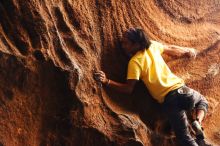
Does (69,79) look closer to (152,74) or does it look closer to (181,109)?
(152,74)

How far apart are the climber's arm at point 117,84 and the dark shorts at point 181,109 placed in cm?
27

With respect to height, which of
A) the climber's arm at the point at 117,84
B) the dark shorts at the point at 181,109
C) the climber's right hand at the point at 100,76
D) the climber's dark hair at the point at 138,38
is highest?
the climber's dark hair at the point at 138,38

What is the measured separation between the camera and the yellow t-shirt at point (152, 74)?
9.70 ft

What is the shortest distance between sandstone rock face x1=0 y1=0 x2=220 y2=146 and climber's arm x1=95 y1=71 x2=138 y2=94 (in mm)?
52

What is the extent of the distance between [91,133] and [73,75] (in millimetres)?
393

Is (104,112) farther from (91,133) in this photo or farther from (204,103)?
(204,103)

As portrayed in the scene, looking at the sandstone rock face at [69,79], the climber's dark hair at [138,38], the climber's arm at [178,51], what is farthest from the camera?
the climber's arm at [178,51]

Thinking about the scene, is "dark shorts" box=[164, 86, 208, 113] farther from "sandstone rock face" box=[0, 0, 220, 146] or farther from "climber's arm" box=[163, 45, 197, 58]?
"climber's arm" box=[163, 45, 197, 58]

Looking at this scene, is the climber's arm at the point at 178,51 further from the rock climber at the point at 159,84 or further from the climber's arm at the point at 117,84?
the climber's arm at the point at 117,84

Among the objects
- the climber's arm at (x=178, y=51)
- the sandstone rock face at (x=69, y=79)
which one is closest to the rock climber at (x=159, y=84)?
the sandstone rock face at (x=69, y=79)

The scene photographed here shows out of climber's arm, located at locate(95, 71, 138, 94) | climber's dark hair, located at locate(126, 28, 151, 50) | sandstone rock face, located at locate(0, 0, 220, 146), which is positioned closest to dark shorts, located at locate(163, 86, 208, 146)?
sandstone rock face, located at locate(0, 0, 220, 146)

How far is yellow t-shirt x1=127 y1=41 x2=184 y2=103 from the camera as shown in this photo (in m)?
2.96

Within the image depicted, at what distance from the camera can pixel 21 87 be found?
2680 millimetres

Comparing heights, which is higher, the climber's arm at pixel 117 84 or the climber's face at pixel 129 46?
the climber's face at pixel 129 46
